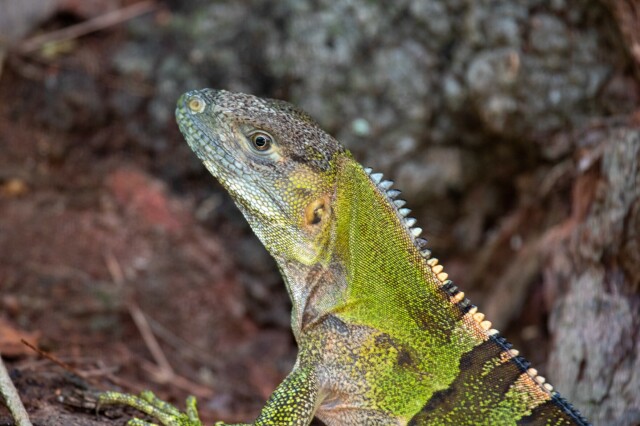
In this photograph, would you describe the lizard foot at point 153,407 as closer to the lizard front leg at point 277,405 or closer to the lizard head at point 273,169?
the lizard front leg at point 277,405

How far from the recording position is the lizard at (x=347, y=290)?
4270mm

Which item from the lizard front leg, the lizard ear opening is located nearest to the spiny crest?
the lizard ear opening

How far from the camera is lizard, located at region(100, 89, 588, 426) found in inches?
168

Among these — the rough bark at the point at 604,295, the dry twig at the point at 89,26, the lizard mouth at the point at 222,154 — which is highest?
the dry twig at the point at 89,26

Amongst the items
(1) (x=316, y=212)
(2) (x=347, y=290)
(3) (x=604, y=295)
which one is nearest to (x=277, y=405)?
(2) (x=347, y=290)

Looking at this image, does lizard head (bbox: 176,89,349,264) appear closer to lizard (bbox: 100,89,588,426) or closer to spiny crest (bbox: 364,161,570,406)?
lizard (bbox: 100,89,588,426)

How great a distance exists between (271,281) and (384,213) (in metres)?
3.61

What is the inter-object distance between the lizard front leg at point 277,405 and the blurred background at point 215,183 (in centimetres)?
155

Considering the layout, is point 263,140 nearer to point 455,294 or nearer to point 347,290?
point 347,290

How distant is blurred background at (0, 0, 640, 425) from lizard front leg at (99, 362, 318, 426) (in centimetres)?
155

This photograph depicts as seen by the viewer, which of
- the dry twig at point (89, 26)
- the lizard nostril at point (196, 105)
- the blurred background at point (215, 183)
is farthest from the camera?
the dry twig at point (89, 26)

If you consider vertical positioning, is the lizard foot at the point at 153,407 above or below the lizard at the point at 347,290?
below

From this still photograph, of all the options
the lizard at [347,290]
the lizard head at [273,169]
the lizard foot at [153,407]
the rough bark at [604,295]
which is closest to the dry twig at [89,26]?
the lizard at [347,290]

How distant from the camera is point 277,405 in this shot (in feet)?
13.8
